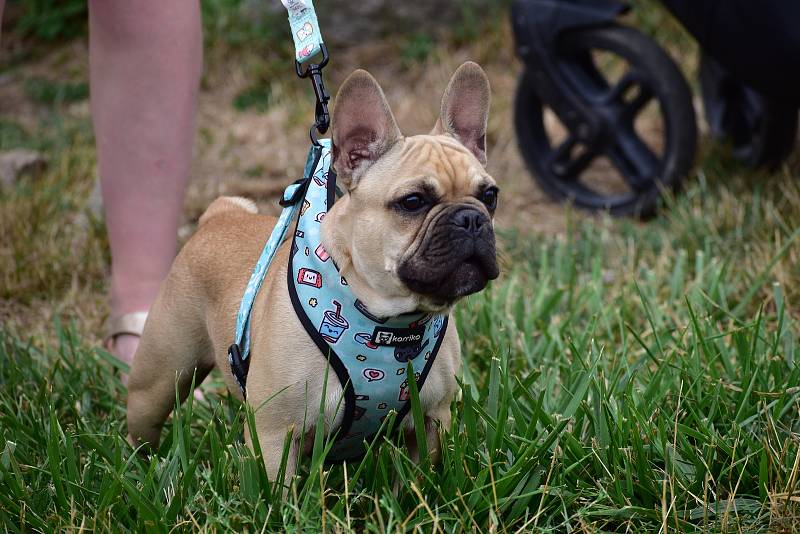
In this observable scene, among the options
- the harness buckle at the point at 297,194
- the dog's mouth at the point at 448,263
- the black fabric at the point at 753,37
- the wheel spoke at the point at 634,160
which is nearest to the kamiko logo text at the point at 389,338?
A: the dog's mouth at the point at 448,263

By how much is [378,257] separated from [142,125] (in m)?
1.34

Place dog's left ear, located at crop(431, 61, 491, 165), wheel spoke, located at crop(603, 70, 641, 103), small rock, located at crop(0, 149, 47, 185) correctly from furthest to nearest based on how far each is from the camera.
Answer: small rock, located at crop(0, 149, 47, 185), wheel spoke, located at crop(603, 70, 641, 103), dog's left ear, located at crop(431, 61, 491, 165)

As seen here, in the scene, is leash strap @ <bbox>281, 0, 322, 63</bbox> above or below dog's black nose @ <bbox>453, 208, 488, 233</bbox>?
above

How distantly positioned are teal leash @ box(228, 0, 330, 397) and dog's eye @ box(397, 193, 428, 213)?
397 millimetres

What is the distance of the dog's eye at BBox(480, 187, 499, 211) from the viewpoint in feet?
7.61

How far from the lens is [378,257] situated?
86.6 inches

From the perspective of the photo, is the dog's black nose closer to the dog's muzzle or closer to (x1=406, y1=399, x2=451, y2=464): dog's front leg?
the dog's muzzle

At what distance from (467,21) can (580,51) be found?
232 cm

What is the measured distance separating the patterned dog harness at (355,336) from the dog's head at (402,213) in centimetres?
4

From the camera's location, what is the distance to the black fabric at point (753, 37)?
12.7ft

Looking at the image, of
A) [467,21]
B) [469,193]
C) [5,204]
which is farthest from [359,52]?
[469,193]

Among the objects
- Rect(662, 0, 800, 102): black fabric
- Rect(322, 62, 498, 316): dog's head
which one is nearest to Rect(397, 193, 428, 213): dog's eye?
Rect(322, 62, 498, 316): dog's head

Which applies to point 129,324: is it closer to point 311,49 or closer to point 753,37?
point 311,49

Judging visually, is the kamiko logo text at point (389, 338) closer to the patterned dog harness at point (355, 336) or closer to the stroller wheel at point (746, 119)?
the patterned dog harness at point (355, 336)
